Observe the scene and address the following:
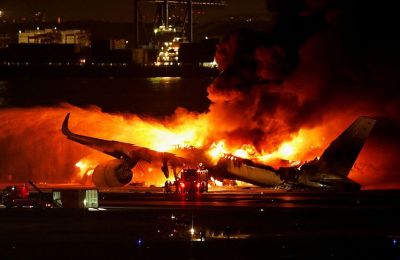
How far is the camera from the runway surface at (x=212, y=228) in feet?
120

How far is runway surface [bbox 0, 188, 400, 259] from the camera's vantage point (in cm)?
3647

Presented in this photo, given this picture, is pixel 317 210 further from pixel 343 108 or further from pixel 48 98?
pixel 48 98

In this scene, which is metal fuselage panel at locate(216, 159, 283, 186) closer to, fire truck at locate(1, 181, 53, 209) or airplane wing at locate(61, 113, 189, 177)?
airplane wing at locate(61, 113, 189, 177)

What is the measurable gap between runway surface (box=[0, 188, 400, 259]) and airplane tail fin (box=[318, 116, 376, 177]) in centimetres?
291

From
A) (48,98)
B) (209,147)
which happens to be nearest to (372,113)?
(209,147)

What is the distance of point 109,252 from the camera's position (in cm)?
3628

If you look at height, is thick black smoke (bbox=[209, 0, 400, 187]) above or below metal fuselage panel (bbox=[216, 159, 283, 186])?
above

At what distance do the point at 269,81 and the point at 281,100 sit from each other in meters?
1.77

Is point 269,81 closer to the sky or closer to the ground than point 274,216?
closer to the sky

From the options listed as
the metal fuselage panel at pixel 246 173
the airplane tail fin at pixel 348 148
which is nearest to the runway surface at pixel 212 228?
the airplane tail fin at pixel 348 148

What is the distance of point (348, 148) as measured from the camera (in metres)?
61.7

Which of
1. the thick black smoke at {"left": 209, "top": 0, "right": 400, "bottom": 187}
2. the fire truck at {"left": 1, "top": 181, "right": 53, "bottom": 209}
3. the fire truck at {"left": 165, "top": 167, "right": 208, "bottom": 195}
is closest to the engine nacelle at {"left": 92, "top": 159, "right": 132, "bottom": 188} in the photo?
the fire truck at {"left": 165, "top": 167, "right": 208, "bottom": 195}

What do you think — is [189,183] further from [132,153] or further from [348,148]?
[348,148]

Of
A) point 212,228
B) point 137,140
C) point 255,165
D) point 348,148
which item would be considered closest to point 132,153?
point 137,140
